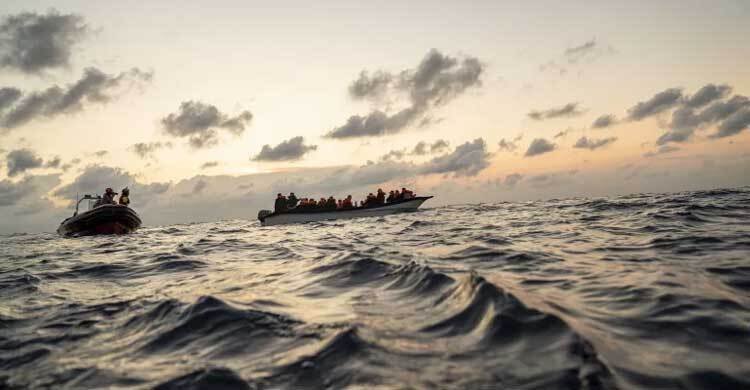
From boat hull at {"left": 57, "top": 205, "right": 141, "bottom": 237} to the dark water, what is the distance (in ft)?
70.0

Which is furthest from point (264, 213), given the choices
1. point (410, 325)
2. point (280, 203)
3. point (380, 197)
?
point (410, 325)

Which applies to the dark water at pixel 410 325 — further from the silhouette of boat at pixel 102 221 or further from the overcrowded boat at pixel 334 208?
the overcrowded boat at pixel 334 208

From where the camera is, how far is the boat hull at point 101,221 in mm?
27953

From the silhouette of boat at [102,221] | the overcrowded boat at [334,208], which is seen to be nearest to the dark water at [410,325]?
the silhouette of boat at [102,221]

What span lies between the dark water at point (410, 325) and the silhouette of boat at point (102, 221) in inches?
839

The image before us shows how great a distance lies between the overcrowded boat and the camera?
36500 millimetres

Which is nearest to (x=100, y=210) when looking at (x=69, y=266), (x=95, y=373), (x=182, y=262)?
(x=69, y=266)

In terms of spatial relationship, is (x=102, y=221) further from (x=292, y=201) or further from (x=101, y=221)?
(x=292, y=201)

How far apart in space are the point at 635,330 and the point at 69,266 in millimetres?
14613

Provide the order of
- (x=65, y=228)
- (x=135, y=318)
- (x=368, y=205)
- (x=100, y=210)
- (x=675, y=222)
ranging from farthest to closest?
(x=368, y=205) < (x=65, y=228) < (x=100, y=210) < (x=675, y=222) < (x=135, y=318)

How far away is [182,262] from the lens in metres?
12.0

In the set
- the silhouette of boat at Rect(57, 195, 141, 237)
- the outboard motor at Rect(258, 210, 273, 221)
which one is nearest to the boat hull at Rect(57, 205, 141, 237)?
the silhouette of boat at Rect(57, 195, 141, 237)

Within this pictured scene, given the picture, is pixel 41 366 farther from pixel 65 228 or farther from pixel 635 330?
pixel 65 228

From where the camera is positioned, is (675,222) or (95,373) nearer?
(95,373)
